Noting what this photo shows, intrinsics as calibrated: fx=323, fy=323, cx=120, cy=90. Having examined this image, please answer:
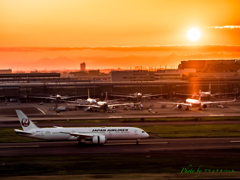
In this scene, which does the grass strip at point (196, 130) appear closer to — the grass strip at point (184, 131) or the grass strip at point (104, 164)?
the grass strip at point (184, 131)

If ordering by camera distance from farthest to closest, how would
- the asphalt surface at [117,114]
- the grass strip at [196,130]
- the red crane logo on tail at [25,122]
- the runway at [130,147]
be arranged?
the asphalt surface at [117,114] → the grass strip at [196,130] → the red crane logo on tail at [25,122] → the runway at [130,147]

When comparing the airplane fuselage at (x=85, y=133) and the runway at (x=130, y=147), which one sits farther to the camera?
the airplane fuselage at (x=85, y=133)

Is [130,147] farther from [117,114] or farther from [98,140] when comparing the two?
[117,114]

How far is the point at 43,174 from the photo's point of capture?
46.3 m

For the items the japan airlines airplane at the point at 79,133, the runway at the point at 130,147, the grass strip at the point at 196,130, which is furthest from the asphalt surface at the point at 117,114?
the japan airlines airplane at the point at 79,133

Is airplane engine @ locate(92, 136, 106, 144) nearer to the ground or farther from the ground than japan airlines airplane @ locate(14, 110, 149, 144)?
nearer to the ground

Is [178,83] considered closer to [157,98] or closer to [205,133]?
[157,98]

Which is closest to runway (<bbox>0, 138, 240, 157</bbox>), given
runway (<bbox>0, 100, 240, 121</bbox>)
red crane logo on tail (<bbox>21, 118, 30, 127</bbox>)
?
red crane logo on tail (<bbox>21, 118, 30, 127</bbox>)

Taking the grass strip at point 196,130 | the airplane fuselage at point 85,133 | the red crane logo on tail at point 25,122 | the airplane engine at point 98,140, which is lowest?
the grass strip at point 196,130

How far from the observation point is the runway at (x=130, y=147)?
60.2 m

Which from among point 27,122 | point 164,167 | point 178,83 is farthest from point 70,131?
point 178,83

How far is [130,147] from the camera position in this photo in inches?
2539

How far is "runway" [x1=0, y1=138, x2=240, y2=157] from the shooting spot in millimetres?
60219

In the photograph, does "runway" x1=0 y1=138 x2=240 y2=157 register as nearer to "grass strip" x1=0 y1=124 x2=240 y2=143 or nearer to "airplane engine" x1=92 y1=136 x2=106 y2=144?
"airplane engine" x1=92 y1=136 x2=106 y2=144
